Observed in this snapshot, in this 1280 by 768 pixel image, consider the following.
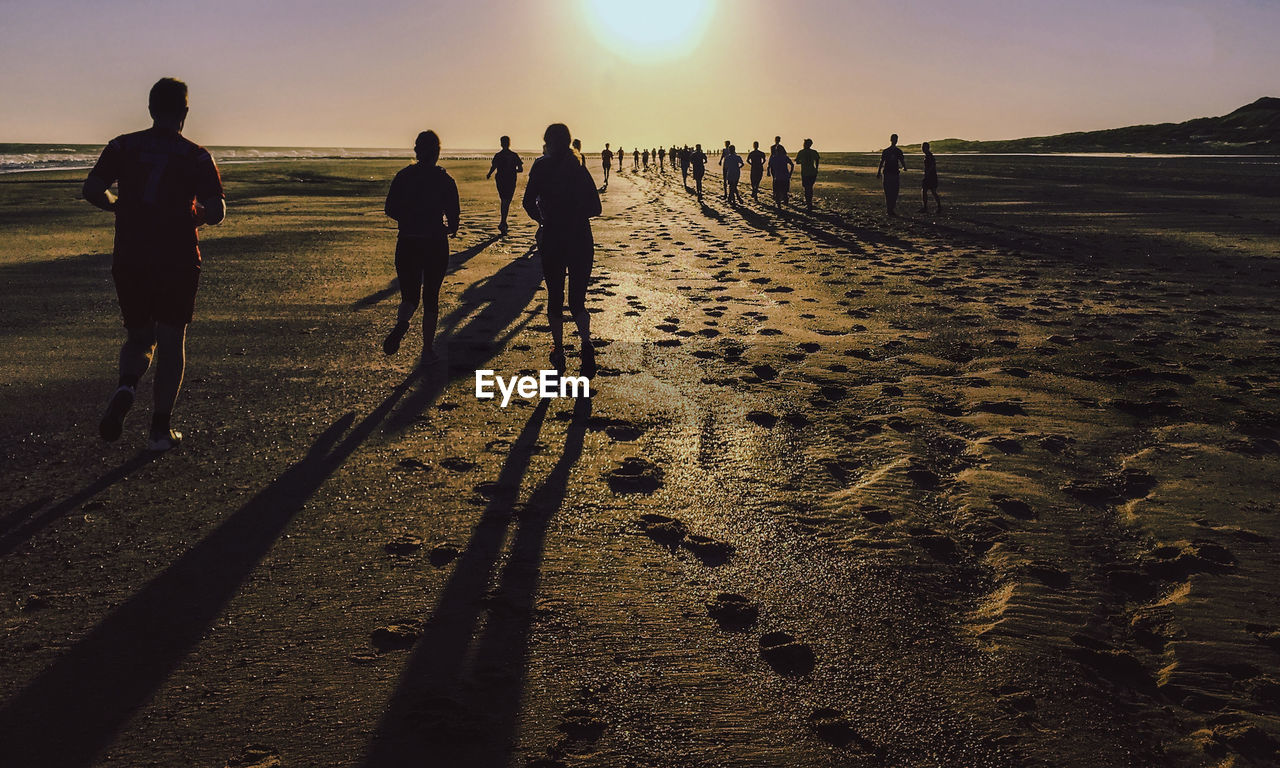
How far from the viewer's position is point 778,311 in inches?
372

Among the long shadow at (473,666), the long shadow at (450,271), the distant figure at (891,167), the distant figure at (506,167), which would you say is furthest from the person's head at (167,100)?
the distant figure at (891,167)

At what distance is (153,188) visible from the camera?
15.4 ft

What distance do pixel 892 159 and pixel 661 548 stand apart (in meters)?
19.3

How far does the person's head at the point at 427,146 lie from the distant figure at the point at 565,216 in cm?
93

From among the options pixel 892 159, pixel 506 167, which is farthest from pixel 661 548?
pixel 892 159

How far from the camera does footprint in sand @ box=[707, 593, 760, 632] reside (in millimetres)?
3160

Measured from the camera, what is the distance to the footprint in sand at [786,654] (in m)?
2.88

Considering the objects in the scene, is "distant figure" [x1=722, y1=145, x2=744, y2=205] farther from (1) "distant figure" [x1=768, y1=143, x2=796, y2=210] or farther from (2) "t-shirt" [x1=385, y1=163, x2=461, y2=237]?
(2) "t-shirt" [x1=385, y1=163, x2=461, y2=237]

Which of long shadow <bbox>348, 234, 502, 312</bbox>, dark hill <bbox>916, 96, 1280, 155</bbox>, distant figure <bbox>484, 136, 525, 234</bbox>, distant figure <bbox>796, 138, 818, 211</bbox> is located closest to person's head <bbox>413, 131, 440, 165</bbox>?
long shadow <bbox>348, 234, 502, 312</bbox>

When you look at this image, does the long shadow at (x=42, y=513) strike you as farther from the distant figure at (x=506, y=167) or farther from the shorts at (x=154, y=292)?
the distant figure at (x=506, y=167)

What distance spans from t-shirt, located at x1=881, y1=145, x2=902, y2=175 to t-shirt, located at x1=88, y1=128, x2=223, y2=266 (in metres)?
18.6

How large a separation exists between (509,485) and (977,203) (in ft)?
82.2

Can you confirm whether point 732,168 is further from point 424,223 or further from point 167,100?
point 167,100

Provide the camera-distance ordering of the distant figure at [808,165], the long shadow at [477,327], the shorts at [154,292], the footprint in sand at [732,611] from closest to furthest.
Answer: the footprint in sand at [732,611], the shorts at [154,292], the long shadow at [477,327], the distant figure at [808,165]
